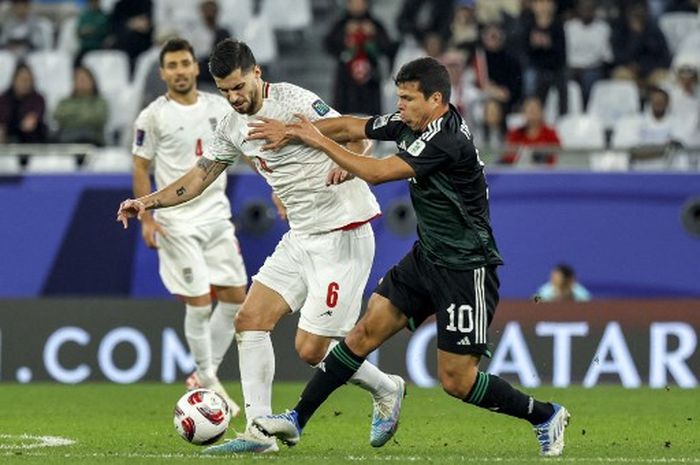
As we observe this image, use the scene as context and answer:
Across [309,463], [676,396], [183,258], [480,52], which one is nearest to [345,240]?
[309,463]

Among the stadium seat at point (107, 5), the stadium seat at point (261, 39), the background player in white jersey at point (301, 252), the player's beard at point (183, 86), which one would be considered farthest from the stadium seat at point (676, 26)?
the background player in white jersey at point (301, 252)

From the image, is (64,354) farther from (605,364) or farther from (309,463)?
(309,463)

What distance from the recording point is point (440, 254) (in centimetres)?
876

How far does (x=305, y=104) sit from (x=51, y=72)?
9834 millimetres

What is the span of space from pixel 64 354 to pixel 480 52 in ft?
18.5

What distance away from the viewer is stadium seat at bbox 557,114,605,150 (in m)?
16.7

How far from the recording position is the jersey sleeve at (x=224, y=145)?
9352mm

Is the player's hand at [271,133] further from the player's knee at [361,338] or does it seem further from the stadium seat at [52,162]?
the stadium seat at [52,162]

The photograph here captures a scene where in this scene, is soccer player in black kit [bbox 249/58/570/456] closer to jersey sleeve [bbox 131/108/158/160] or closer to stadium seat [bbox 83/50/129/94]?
jersey sleeve [bbox 131/108/158/160]

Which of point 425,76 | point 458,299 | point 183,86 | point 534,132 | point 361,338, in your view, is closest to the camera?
point 425,76

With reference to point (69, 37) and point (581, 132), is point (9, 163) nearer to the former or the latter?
point (69, 37)

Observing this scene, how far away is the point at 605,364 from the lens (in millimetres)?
13789

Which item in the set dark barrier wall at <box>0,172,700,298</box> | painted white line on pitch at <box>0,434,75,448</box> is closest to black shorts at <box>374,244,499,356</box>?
painted white line on pitch at <box>0,434,75,448</box>

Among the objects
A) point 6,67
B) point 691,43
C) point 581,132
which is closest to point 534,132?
point 581,132
